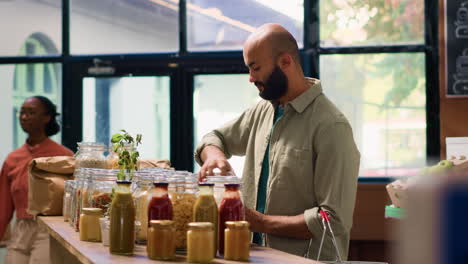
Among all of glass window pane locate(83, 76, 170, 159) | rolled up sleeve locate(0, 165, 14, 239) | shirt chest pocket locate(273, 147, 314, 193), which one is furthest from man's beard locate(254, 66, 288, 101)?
glass window pane locate(83, 76, 170, 159)

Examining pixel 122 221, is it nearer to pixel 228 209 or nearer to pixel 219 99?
pixel 228 209

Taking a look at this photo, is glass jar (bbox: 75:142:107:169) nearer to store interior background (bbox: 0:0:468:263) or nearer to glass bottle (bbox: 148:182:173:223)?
glass bottle (bbox: 148:182:173:223)

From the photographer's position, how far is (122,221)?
1.73 meters

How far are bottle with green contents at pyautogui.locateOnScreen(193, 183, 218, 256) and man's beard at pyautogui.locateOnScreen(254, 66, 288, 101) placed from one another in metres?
0.79

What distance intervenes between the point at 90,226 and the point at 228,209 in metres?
0.61

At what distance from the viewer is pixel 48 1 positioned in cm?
535

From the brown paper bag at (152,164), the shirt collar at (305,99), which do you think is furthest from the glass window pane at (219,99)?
the shirt collar at (305,99)

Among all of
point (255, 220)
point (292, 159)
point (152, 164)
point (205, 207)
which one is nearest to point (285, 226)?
point (255, 220)

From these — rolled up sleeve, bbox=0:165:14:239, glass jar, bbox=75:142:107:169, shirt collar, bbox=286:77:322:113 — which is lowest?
rolled up sleeve, bbox=0:165:14:239

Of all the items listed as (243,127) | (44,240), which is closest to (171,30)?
(44,240)

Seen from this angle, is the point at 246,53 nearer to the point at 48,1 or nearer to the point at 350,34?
the point at 350,34

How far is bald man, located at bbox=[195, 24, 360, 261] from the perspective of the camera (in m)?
2.12

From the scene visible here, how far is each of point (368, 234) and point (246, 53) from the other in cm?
261

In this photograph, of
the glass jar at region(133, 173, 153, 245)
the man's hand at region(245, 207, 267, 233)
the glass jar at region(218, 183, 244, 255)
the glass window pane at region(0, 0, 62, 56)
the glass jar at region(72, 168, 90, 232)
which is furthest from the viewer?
the glass window pane at region(0, 0, 62, 56)
